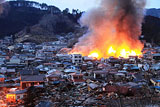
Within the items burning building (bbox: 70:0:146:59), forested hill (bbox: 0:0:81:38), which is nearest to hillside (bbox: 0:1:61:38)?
forested hill (bbox: 0:0:81:38)

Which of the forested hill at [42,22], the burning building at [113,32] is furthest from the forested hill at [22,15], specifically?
the burning building at [113,32]

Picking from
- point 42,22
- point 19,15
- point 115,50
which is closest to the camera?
point 115,50

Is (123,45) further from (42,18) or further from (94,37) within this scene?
(42,18)

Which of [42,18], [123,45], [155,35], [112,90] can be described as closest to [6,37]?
[42,18]

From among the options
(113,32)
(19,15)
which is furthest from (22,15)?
(113,32)

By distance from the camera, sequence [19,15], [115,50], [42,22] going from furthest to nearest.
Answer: [19,15]
[42,22]
[115,50]

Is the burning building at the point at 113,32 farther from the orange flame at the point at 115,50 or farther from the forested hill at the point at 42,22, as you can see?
the forested hill at the point at 42,22

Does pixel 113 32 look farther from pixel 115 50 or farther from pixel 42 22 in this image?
pixel 42 22

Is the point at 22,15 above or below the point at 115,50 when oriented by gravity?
above

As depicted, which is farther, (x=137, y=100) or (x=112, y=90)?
(x=112, y=90)

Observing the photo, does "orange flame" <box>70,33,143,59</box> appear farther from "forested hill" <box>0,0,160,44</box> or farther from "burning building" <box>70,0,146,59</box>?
"forested hill" <box>0,0,160,44</box>

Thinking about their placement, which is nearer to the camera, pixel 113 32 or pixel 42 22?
pixel 113 32
